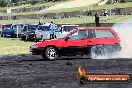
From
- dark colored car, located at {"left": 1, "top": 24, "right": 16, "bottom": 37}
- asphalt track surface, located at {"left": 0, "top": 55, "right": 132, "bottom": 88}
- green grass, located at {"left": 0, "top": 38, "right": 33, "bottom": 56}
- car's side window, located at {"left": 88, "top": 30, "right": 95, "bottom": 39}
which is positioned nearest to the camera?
asphalt track surface, located at {"left": 0, "top": 55, "right": 132, "bottom": 88}

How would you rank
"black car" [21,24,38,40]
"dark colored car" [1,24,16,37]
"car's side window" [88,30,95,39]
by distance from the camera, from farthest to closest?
"dark colored car" [1,24,16,37], "black car" [21,24,38,40], "car's side window" [88,30,95,39]

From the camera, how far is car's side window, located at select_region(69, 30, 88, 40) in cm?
2341

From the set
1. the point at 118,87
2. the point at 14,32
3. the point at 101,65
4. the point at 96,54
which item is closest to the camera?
the point at 118,87

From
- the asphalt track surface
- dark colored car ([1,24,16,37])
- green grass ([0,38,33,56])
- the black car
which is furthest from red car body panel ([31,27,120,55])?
dark colored car ([1,24,16,37])

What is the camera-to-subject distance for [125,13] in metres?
61.8

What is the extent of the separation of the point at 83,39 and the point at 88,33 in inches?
17.6

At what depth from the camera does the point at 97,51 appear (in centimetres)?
2316

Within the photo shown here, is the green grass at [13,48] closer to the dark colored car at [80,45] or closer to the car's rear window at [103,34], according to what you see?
the dark colored car at [80,45]

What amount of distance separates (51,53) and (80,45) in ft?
4.82

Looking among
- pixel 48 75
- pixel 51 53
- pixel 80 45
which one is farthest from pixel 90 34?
pixel 48 75

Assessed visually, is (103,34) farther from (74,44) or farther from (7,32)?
(7,32)

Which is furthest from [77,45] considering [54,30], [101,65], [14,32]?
[14,32]

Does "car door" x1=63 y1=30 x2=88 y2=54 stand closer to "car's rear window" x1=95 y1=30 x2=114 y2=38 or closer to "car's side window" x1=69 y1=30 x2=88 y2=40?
"car's side window" x1=69 y1=30 x2=88 y2=40

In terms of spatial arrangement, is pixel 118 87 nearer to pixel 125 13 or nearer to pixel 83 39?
pixel 83 39
